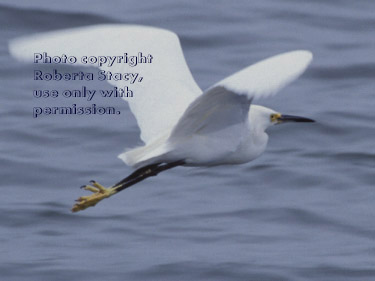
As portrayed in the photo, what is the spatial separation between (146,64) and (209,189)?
2386 millimetres

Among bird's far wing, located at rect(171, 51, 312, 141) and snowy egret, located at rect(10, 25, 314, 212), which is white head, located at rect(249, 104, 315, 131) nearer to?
snowy egret, located at rect(10, 25, 314, 212)

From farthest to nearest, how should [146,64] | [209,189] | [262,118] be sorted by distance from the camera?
1. [209,189]
2. [146,64]
3. [262,118]

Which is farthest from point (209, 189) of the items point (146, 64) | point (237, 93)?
point (237, 93)

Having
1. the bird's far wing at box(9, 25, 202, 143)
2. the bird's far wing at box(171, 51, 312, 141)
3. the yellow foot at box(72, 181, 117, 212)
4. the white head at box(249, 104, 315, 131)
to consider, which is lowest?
the yellow foot at box(72, 181, 117, 212)

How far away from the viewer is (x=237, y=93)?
6305 millimetres

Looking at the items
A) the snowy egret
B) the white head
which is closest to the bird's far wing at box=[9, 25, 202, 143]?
the snowy egret

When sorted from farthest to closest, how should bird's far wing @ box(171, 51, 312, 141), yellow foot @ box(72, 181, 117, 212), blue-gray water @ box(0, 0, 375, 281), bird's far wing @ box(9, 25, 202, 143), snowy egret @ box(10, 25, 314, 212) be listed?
blue-gray water @ box(0, 0, 375, 281), yellow foot @ box(72, 181, 117, 212), bird's far wing @ box(9, 25, 202, 143), snowy egret @ box(10, 25, 314, 212), bird's far wing @ box(171, 51, 312, 141)

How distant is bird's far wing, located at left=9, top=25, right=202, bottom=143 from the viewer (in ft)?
26.9

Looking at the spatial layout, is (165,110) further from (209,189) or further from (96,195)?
(209,189)

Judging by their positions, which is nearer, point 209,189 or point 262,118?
point 262,118

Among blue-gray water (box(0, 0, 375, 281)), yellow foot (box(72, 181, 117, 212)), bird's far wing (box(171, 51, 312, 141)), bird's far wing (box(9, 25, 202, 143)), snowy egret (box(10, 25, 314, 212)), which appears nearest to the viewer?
bird's far wing (box(171, 51, 312, 141))

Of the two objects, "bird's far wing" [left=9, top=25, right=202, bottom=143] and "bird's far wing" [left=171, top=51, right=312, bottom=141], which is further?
"bird's far wing" [left=9, top=25, right=202, bottom=143]

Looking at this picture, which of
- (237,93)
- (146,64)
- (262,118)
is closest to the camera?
(237,93)

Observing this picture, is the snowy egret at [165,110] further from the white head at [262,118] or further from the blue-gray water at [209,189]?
the blue-gray water at [209,189]
